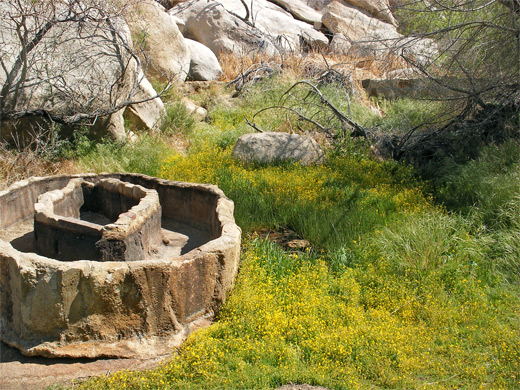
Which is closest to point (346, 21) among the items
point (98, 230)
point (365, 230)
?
point (365, 230)

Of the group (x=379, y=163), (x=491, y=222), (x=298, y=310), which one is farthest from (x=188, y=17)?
(x=298, y=310)

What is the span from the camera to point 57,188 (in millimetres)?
6406

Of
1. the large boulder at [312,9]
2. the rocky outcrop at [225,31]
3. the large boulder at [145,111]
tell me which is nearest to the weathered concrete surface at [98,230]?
the large boulder at [145,111]

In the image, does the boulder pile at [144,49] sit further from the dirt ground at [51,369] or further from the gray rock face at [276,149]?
the dirt ground at [51,369]

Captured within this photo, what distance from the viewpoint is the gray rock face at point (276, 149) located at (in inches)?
332

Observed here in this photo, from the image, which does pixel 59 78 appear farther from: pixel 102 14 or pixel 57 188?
pixel 57 188

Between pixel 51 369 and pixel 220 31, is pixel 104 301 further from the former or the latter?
pixel 220 31

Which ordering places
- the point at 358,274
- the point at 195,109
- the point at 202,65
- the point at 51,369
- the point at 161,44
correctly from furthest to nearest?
the point at 202,65, the point at 161,44, the point at 195,109, the point at 358,274, the point at 51,369

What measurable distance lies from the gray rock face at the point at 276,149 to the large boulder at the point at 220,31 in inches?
260

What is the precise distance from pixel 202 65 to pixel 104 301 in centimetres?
1045

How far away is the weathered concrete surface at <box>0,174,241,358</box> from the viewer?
366cm

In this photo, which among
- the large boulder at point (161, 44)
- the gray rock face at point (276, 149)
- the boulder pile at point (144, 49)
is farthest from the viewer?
the large boulder at point (161, 44)

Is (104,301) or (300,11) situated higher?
(300,11)

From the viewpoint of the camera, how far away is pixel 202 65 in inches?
527
